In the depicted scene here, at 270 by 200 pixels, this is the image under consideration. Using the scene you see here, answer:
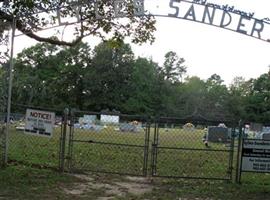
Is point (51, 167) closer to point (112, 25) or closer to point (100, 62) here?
point (112, 25)

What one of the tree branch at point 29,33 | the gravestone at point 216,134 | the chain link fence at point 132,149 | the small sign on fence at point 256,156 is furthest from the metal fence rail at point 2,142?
the gravestone at point 216,134

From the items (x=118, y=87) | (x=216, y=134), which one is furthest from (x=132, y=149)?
(x=118, y=87)

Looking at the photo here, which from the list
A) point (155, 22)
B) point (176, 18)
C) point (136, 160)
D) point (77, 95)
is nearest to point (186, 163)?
point (136, 160)

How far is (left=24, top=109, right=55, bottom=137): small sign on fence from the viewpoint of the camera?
13531mm

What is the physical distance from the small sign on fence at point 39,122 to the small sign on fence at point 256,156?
4.82 metres

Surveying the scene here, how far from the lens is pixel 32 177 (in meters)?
12.0

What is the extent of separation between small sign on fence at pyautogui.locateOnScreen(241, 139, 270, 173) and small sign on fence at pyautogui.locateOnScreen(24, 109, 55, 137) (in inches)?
190

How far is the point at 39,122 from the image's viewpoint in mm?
13711

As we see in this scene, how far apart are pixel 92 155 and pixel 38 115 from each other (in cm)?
441

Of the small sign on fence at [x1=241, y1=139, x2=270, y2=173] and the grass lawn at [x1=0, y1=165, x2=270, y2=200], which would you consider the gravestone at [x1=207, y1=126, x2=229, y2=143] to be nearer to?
the grass lawn at [x1=0, y1=165, x2=270, y2=200]

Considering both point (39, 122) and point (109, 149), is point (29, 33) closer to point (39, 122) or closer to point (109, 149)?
point (39, 122)

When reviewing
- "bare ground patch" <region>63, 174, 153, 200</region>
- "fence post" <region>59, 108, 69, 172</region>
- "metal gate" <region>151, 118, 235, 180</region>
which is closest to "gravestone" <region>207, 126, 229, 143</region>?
"metal gate" <region>151, 118, 235, 180</region>

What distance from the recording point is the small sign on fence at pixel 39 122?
13.5 meters

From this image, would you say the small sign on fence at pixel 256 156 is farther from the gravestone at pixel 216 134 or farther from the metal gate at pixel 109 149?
the gravestone at pixel 216 134
